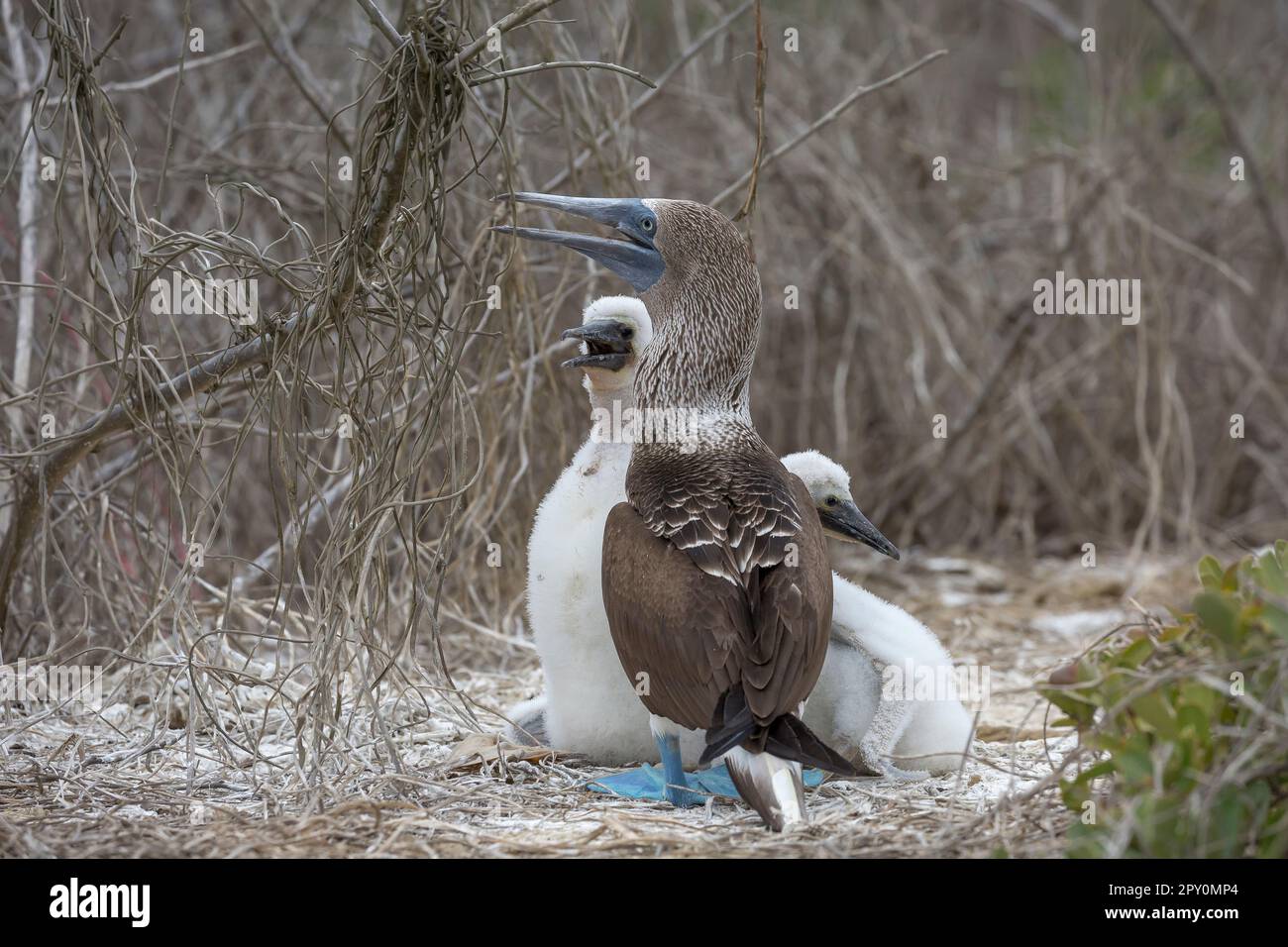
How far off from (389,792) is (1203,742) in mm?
1767

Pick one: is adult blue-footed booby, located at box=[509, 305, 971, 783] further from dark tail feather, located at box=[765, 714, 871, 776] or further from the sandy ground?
dark tail feather, located at box=[765, 714, 871, 776]

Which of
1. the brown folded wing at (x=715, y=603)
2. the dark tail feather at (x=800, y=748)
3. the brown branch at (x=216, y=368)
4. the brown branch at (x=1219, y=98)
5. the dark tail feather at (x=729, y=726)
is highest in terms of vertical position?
the brown branch at (x=1219, y=98)

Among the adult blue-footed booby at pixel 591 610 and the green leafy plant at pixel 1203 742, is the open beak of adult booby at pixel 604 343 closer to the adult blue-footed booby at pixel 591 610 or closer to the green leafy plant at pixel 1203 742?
the adult blue-footed booby at pixel 591 610

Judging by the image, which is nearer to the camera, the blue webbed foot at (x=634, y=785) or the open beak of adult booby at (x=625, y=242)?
the blue webbed foot at (x=634, y=785)

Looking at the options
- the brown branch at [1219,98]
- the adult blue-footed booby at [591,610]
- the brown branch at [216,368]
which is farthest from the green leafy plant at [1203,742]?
the brown branch at [1219,98]

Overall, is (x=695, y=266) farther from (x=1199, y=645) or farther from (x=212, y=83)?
(x=212, y=83)

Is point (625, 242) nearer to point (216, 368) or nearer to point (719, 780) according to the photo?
point (216, 368)

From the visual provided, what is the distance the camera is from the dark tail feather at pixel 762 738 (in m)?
2.91

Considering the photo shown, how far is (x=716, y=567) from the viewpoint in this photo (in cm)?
311

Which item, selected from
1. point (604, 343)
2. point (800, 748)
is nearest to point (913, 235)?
point (604, 343)

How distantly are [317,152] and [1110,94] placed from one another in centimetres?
406

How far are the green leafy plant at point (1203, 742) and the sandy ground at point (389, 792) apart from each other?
0.20 metres

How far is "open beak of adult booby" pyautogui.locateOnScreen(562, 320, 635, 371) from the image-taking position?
373 centimetres

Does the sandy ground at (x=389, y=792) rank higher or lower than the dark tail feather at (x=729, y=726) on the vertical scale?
lower
